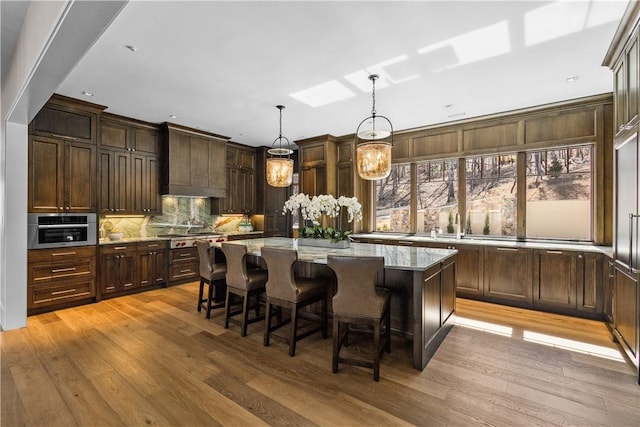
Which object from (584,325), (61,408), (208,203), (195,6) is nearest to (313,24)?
(195,6)

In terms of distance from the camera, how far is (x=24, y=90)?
8.44 feet

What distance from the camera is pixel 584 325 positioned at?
3.60 meters

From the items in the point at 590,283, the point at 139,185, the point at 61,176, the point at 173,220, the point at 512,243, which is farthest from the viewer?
the point at 173,220

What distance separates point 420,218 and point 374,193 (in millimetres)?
1093

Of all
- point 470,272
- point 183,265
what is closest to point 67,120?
point 183,265

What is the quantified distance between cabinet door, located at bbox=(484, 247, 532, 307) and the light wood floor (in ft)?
2.54

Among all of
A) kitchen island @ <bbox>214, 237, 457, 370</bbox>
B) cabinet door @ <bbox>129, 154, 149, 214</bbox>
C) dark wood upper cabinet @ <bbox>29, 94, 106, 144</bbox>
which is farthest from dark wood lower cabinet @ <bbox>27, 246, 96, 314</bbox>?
kitchen island @ <bbox>214, 237, 457, 370</bbox>

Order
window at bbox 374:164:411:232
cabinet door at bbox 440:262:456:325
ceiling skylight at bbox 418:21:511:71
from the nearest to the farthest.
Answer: ceiling skylight at bbox 418:21:511:71 → cabinet door at bbox 440:262:456:325 → window at bbox 374:164:411:232

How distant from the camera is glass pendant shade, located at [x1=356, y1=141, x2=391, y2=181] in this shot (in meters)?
3.22

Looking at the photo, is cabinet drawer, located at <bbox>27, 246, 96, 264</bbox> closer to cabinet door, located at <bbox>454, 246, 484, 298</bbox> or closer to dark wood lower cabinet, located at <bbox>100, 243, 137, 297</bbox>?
dark wood lower cabinet, located at <bbox>100, 243, 137, 297</bbox>

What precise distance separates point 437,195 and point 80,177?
18.8 ft

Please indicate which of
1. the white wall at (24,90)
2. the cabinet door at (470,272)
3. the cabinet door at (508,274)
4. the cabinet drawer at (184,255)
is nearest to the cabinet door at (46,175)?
the white wall at (24,90)

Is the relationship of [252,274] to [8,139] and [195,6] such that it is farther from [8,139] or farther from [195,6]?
[8,139]

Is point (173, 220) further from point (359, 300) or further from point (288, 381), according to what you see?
point (359, 300)
